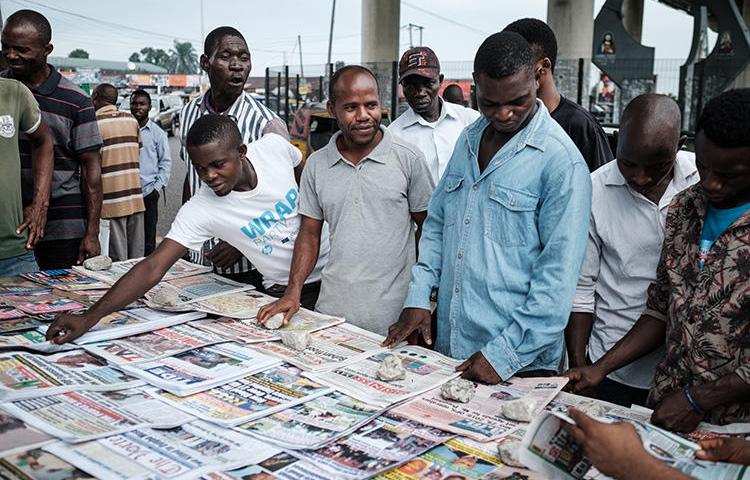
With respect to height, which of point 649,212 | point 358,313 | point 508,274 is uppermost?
point 649,212

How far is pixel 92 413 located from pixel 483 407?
3.13 feet

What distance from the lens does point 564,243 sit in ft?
5.71

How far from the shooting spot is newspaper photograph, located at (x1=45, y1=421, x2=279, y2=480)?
131 centimetres

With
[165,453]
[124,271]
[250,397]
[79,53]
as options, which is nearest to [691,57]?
[124,271]

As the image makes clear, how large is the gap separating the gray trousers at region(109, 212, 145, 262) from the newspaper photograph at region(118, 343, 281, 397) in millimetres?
3355

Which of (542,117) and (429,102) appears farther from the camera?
(429,102)

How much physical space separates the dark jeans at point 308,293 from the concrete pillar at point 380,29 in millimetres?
14634

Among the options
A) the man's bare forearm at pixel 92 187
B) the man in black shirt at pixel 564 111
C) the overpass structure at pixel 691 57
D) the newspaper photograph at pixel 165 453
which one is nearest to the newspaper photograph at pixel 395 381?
the newspaper photograph at pixel 165 453

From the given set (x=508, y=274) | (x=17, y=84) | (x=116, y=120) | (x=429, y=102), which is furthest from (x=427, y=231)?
(x=116, y=120)

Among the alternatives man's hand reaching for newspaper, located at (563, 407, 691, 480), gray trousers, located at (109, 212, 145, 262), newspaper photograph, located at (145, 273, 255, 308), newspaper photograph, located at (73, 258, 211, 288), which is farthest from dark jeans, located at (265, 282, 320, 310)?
gray trousers, located at (109, 212, 145, 262)

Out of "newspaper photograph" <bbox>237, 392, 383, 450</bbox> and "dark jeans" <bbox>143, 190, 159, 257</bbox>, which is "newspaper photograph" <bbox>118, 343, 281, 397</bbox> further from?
"dark jeans" <bbox>143, 190, 159, 257</bbox>

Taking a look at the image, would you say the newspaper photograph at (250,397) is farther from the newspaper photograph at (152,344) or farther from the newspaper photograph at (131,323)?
the newspaper photograph at (131,323)

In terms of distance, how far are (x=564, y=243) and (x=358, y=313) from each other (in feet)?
2.79

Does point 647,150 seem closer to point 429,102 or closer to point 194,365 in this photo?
point 194,365
